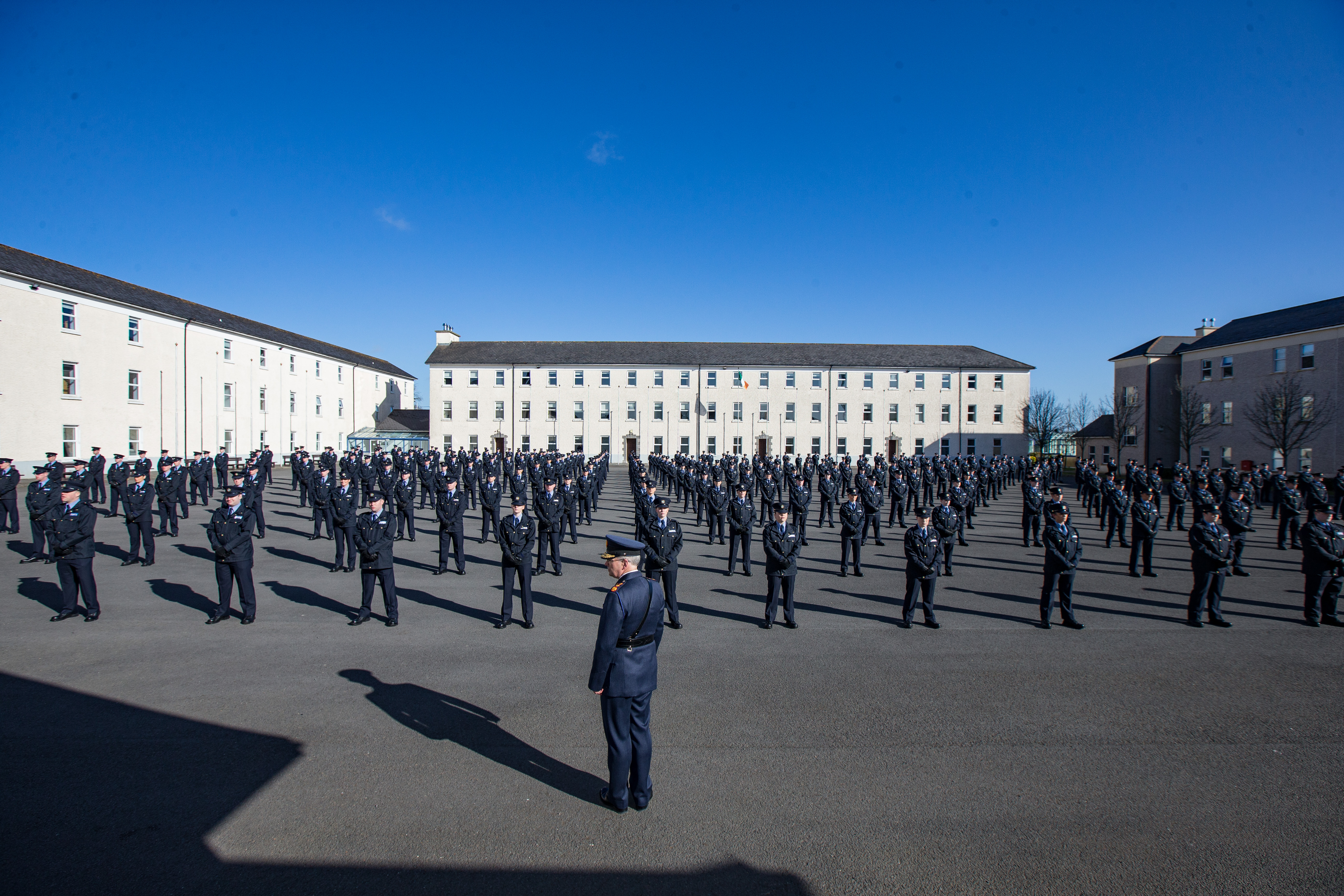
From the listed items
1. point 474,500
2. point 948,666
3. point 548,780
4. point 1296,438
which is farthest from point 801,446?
point 548,780

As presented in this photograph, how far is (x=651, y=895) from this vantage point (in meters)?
3.60

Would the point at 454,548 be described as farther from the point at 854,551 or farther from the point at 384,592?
the point at 854,551

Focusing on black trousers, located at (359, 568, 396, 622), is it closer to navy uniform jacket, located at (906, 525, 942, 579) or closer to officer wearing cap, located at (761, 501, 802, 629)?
officer wearing cap, located at (761, 501, 802, 629)

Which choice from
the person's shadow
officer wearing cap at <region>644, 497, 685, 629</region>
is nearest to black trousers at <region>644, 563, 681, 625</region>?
officer wearing cap at <region>644, 497, 685, 629</region>

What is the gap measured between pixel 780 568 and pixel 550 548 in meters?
5.19

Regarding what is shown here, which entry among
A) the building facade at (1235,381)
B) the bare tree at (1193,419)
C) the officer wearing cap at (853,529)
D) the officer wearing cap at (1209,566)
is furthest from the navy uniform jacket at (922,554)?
the bare tree at (1193,419)

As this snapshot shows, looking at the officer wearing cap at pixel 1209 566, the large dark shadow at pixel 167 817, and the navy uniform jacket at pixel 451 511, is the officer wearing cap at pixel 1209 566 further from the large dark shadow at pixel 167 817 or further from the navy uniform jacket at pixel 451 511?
the navy uniform jacket at pixel 451 511

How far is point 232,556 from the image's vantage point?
28.6 ft

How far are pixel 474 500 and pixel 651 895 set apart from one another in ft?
69.2

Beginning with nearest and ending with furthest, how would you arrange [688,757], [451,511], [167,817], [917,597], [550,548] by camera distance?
1. [167,817]
2. [688,757]
3. [917,597]
4. [451,511]
5. [550,548]

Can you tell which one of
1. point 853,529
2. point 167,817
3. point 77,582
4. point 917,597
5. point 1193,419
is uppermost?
point 1193,419

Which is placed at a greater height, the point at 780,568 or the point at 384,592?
the point at 780,568

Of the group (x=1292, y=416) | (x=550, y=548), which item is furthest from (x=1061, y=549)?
(x=1292, y=416)

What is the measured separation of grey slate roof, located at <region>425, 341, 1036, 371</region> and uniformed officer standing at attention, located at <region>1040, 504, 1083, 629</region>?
140 ft
